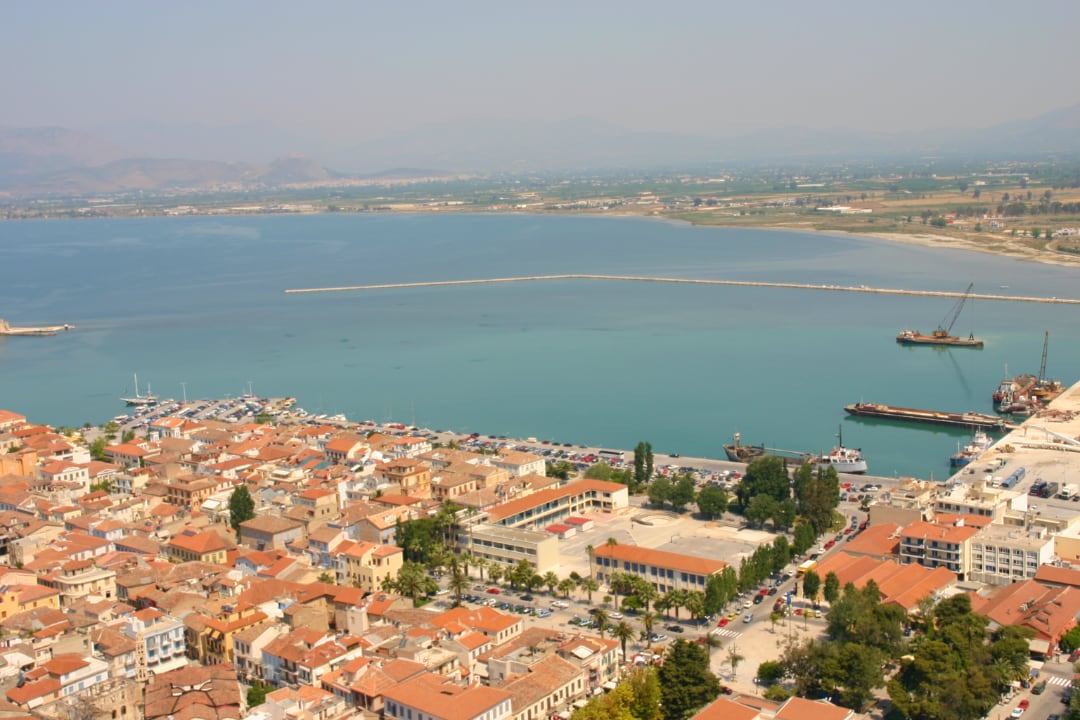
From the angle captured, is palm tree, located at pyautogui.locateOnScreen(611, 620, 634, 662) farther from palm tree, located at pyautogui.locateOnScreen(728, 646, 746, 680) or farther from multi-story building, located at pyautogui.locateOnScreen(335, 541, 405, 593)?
multi-story building, located at pyautogui.locateOnScreen(335, 541, 405, 593)

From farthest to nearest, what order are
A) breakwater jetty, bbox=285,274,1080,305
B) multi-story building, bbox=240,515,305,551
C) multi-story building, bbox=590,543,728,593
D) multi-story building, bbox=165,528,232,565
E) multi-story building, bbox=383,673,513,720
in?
breakwater jetty, bbox=285,274,1080,305 < multi-story building, bbox=240,515,305,551 < multi-story building, bbox=165,528,232,565 < multi-story building, bbox=590,543,728,593 < multi-story building, bbox=383,673,513,720

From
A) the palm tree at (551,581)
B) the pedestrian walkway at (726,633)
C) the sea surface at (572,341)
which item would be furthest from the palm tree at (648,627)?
the sea surface at (572,341)

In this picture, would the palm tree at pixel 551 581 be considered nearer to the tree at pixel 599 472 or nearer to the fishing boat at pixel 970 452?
the tree at pixel 599 472

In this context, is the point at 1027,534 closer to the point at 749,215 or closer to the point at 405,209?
the point at 749,215

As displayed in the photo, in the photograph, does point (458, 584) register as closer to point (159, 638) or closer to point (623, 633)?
point (623, 633)

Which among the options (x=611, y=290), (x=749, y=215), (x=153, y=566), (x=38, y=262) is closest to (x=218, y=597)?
(x=153, y=566)

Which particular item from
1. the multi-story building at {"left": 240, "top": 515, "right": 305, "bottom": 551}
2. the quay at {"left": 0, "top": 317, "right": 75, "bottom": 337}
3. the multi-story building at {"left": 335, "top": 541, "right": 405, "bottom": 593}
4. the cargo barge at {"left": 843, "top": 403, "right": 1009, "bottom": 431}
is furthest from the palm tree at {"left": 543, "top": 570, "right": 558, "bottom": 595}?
the quay at {"left": 0, "top": 317, "right": 75, "bottom": 337}
